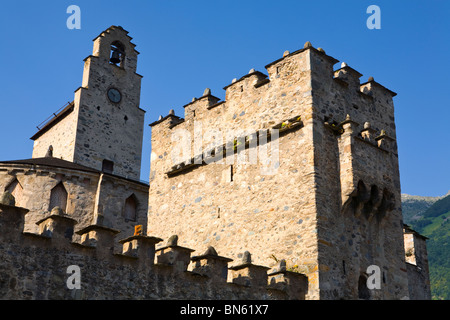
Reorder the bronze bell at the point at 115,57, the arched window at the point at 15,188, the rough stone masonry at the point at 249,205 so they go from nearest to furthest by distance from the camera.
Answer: the rough stone masonry at the point at 249,205, the arched window at the point at 15,188, the bronze bell at the point at 115,57

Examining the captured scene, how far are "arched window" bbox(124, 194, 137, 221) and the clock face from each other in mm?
10887

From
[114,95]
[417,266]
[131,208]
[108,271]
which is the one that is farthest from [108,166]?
[108,271]

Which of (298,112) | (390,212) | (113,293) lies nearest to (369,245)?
(390,212)

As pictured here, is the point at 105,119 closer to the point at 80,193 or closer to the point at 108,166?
the point at 108,166

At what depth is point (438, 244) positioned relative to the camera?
310ft

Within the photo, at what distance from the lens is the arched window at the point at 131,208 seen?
84.0 feet

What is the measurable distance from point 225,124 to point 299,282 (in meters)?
6.32

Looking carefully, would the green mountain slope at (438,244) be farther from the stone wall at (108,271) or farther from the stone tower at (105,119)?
the stone wall at (108,271)

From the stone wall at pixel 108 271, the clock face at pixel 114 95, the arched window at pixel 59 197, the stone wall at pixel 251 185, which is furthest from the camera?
the clock face at pixel 114 95

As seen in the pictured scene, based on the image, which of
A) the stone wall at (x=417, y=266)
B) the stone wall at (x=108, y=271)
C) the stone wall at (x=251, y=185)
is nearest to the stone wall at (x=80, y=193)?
the stone wall at (x=251, y=185)

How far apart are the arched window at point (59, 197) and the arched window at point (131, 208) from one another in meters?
2.59

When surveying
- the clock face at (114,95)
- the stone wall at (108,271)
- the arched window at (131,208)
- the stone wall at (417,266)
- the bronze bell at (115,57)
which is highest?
the bronze bell at (115,57)

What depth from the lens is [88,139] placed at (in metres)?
33.2

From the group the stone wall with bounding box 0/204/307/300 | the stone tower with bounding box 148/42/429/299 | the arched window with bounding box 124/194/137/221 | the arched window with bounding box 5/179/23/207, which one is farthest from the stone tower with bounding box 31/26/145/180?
the stone wall with bounding box 0/204/307/300
